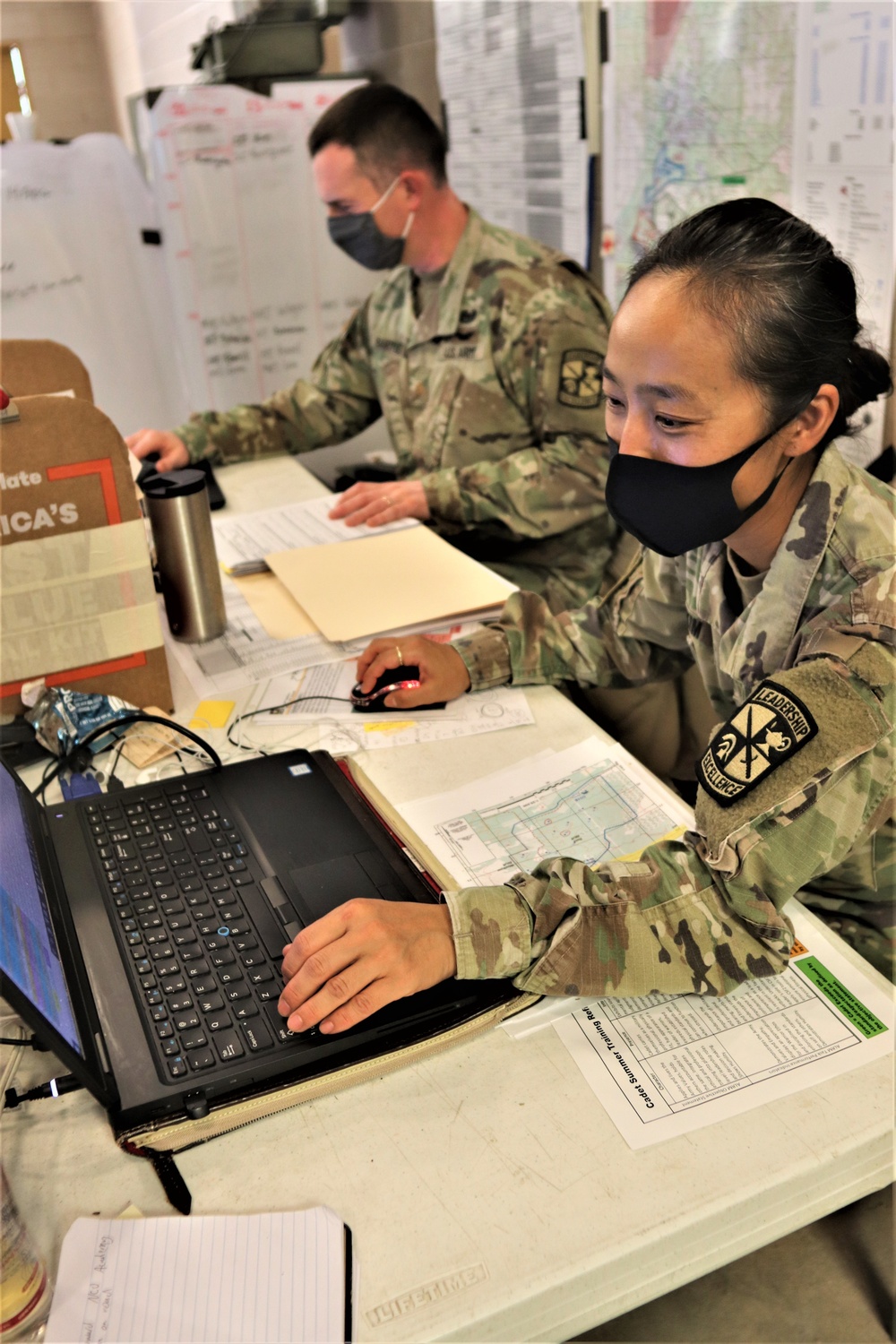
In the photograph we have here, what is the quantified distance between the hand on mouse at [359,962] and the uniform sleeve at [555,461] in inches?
44.3

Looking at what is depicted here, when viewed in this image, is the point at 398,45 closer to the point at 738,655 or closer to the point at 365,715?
the point at 365,715

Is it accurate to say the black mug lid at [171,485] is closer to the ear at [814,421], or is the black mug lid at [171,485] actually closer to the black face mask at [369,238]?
the ear at [814,421]

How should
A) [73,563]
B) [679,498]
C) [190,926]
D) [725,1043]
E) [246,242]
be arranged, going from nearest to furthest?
[725,1043]
[190,926]
[679,498]
[73,563]
[246,242]

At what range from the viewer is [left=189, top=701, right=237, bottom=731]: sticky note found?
119 centimetres

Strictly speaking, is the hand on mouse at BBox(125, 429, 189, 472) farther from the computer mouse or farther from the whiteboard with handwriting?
the whiteboard with handwriting

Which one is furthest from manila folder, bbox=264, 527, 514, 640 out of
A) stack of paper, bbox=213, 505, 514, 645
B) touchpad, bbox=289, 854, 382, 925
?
touchpad, bbox=289, 854, 382, 925

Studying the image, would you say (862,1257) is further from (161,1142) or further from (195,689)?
(195,689)

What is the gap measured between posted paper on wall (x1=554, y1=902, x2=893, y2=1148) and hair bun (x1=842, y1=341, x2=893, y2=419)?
0.51 m

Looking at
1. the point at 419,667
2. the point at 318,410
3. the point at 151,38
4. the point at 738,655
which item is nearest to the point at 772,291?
the point at 738,655

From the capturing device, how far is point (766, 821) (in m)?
0.81

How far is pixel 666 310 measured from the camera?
905mm

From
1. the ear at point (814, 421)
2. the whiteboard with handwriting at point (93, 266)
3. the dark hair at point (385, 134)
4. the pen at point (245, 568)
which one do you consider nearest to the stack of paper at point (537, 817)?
the ear at point (814, 421)

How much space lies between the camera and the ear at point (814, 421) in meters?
0.92

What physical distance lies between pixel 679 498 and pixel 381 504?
0.87 metres
